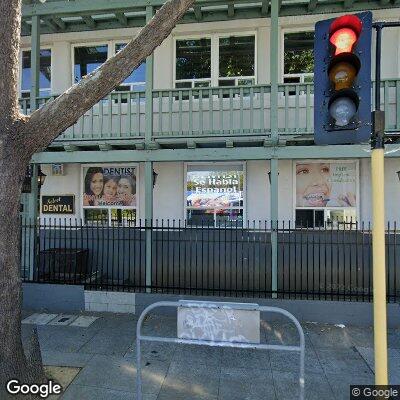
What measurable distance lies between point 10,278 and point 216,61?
22.6 ft

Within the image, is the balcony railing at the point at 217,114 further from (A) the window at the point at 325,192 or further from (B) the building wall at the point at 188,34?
(A) the window at the point at 325,192

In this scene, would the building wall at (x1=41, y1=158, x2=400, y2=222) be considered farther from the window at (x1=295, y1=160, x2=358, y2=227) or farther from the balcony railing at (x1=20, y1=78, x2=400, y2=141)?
the balcony railing at (x1=20, y1=78, x2=400, y2=141)

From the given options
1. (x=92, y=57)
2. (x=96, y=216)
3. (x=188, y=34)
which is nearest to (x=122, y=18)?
(x=92, y=57)

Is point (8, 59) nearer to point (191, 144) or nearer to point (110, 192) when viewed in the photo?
point (191, 144)

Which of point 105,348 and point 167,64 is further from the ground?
point 167,64

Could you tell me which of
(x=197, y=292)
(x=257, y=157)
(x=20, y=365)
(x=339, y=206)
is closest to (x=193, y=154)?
(x=257, y=157)

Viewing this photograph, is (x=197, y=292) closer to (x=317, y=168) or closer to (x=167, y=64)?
(x=317, y=168)

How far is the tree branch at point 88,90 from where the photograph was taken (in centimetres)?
357

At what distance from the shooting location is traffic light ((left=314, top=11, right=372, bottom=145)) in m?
2.58

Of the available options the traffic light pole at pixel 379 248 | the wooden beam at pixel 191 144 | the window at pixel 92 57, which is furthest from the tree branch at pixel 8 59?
the window at pixel 92 57

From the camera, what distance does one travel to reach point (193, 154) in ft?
22.2

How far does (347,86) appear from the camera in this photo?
2615 mm

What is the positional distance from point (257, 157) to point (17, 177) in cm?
433

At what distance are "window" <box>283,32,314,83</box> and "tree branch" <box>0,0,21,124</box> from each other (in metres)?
6.16
